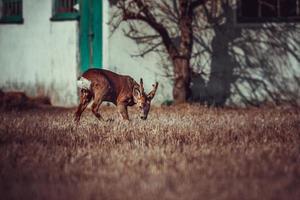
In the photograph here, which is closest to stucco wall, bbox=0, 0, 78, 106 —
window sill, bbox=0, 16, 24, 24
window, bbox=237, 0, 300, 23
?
window sill, bbox=0, 16, 24, 24

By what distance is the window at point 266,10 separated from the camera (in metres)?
15.2

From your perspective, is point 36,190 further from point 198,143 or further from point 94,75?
point 94,75

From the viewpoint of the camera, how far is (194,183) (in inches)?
193

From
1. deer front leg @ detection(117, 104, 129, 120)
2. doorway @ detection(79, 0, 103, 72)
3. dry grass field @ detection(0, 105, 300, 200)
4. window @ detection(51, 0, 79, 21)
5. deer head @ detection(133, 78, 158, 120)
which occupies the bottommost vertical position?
dry grass field @ detection(0, 105, 300, 200)

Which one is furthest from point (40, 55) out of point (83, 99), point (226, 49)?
point (83, 99)

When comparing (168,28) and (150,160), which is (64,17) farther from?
(150,160)

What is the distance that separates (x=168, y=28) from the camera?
15.3 metres

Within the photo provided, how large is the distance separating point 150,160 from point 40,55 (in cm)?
1174

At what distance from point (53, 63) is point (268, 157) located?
11511 mm

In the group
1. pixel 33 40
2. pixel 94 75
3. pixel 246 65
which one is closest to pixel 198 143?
pixel 94 75

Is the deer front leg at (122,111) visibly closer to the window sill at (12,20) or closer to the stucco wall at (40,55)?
the stucco wall at (40,55)

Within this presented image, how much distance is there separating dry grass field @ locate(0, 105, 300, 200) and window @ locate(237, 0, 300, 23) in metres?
5.60

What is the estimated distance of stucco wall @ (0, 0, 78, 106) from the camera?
16.5 meters

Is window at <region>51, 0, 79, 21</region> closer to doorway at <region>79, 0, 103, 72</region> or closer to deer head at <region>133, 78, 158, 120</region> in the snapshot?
doorway at <region>79, 0, 103, 72</region>
